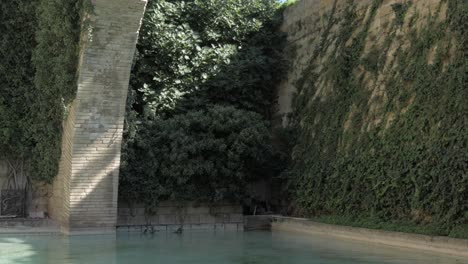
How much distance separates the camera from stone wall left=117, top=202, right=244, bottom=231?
1088cm

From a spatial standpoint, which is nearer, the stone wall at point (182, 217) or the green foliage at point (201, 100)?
the green foliage at point (201, 100)

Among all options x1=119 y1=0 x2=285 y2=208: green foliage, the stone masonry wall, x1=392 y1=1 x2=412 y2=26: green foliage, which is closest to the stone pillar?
x1=119 y1=0 x2=285 y2=208: green foliage

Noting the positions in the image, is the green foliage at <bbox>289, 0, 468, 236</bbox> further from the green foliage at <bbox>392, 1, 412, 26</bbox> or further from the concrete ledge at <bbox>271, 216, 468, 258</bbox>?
→ the concrete ledge at <bbox>271, 216, 468, 258</bbox>

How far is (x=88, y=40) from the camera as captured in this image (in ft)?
30.3

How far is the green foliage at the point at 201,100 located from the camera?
1077 cm

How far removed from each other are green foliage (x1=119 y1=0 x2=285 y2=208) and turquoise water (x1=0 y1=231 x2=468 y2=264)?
1.36 meters

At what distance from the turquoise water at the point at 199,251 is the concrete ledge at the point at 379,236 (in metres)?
0.21

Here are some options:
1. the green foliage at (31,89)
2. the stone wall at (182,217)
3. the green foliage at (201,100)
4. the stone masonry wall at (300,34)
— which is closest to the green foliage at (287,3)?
the stone masonry wall at (300,34)

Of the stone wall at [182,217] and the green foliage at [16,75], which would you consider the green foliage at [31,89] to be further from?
the stone wall at [182,217]

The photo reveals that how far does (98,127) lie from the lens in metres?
9.85

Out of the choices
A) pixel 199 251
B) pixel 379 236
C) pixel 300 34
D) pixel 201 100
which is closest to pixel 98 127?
pixel 201 100

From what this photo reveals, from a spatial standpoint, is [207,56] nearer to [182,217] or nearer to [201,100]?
[201,100]

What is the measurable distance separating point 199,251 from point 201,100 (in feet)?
17.0

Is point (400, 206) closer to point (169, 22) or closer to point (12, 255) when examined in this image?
point (12, 255)
